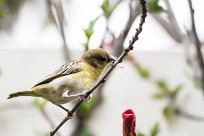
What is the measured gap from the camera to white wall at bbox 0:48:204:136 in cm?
462

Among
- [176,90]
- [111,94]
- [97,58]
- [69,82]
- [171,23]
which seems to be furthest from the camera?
[111,94]

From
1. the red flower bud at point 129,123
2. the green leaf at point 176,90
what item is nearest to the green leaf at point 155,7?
the red flower bud at point 129,123

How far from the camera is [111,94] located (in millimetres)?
4750

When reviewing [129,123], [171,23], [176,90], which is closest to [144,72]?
[176,90]

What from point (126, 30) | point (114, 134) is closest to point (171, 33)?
point (126, 30)

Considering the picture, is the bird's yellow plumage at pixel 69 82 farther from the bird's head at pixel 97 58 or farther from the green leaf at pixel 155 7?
the green leaf at pixel 155 7

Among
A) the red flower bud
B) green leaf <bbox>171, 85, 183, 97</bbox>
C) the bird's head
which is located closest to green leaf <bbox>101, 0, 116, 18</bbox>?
the bird's head

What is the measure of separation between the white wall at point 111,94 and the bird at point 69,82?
2.38 metres

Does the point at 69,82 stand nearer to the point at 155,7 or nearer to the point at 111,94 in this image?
the point at 155,7

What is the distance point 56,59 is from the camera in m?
4.76

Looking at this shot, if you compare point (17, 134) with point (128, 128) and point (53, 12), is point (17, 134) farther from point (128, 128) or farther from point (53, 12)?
point (128, 128)

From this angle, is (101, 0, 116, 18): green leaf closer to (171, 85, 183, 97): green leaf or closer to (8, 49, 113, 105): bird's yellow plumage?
(8, 49, 113, 105): bird's yellow plumage

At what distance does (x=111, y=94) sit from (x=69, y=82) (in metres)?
2.62

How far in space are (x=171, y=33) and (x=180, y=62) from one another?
1.95 m
